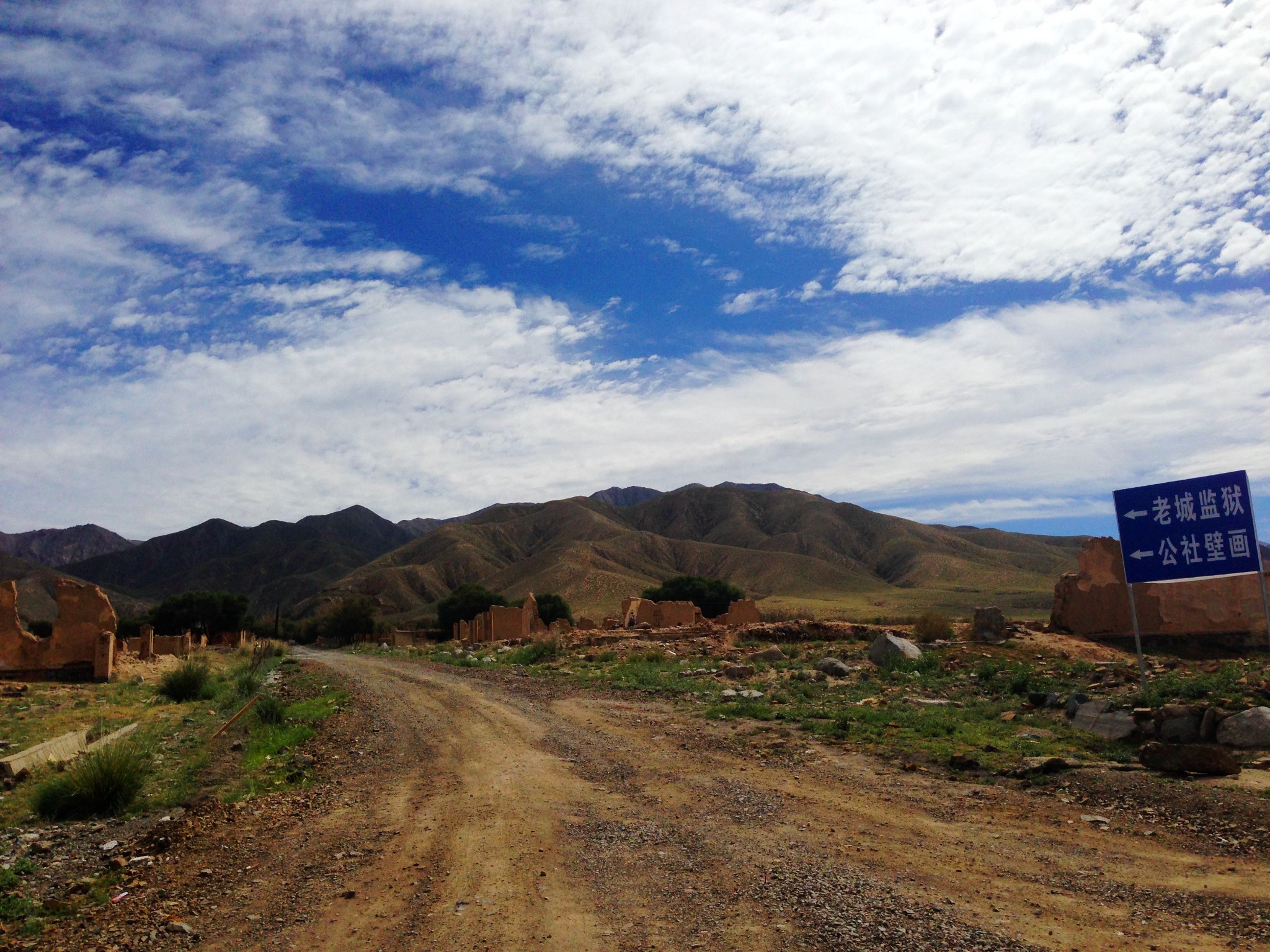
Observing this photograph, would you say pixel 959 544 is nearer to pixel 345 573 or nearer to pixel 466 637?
pixel 466 637

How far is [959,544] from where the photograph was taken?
110438 millimetres

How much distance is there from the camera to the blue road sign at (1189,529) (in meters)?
13.5

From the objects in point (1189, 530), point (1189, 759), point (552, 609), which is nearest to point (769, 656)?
point (1189, 530)

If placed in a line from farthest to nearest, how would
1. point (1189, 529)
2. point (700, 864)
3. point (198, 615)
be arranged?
point (198, 615) < point (1189, 529) < point (700, 864)

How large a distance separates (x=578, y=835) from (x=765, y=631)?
80.0ft

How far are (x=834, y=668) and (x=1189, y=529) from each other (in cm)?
783

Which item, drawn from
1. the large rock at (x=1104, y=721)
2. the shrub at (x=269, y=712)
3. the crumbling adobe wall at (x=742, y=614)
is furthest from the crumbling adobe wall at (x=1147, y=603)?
the shrub at (x=269, y=712)

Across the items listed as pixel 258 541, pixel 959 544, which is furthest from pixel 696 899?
pixel 258 541

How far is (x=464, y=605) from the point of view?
67.3 m

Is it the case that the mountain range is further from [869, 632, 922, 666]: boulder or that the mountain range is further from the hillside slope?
[869, 632, 922, 666]: boulder

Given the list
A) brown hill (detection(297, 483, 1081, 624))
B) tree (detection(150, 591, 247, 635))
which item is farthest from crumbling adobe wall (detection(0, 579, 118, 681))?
brown hill (detection(297, 483, 1081, 624))

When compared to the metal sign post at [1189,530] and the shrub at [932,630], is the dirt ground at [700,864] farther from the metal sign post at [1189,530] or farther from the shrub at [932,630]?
the shrub at [932,630]

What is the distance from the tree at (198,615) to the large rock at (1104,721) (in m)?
72.7

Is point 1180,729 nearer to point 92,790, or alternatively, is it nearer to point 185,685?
point 92,790
